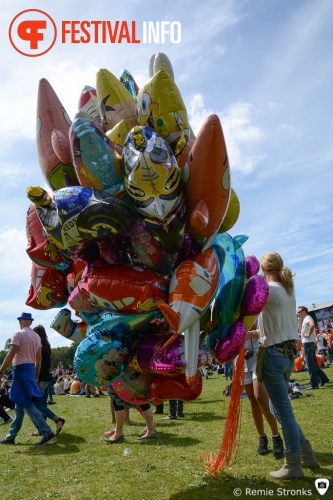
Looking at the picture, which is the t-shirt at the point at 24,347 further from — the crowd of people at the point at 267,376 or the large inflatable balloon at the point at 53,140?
the large inflatable balloon at the point at 53,140

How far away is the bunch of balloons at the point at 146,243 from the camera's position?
9.44 ft

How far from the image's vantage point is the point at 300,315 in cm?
938

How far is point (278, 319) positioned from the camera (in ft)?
12.6

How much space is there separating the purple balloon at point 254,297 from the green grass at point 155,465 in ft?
4.48

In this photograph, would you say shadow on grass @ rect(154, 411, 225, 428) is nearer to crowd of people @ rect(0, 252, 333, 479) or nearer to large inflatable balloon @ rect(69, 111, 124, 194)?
crowd of people @ rect(0, 252, 333, 479)

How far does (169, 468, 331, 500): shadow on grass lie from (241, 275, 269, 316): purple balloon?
1348 mm

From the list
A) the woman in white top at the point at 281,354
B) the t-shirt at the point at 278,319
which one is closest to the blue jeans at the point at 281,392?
the woman in white top at the point at 281,354

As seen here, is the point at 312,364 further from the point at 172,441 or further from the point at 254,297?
the point at 254,297

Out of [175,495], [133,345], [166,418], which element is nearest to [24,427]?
[166,418]

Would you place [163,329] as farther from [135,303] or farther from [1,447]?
[1,447]

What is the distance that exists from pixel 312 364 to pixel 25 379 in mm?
5832

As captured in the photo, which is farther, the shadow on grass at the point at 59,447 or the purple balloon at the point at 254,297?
the shadow on grass at the point at 59,447

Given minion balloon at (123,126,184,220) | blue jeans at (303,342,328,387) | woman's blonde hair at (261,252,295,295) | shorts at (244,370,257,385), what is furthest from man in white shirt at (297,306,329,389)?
minion balloon at (123,126,184,220)
